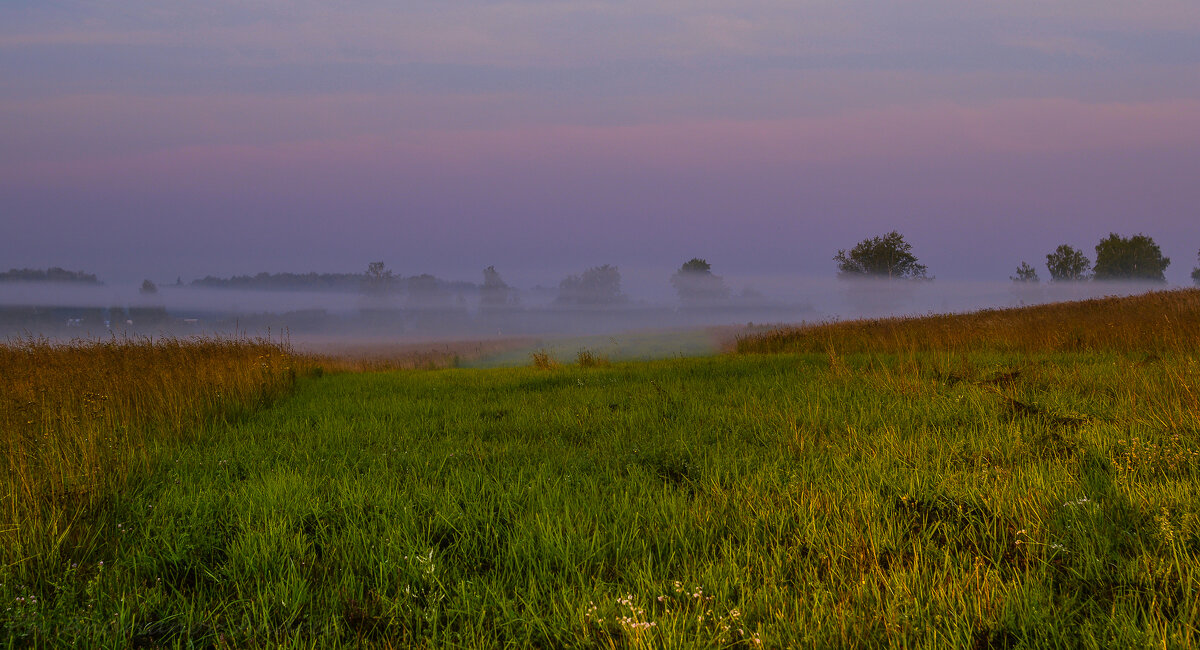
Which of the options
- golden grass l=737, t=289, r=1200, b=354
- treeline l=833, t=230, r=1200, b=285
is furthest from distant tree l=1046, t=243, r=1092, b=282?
golden grass l=737, t=289, r=1200, b=354

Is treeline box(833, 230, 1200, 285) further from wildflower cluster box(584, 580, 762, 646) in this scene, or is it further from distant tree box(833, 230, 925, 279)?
wildflower cluster box(584, 580, 762, 646)

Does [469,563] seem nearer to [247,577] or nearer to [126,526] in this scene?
[247,577]

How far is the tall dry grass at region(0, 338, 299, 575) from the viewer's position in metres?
4.70

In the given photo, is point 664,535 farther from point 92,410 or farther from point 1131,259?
point 1131,259

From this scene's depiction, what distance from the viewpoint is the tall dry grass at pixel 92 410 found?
185 inches

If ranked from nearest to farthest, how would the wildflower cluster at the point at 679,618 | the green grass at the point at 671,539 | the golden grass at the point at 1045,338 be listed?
the wildflower cluster at the point at 679,618, the green grass at the point at 671,539, the golden grass at the point at 1045,338

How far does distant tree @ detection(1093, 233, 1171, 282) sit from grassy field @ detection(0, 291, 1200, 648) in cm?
9528

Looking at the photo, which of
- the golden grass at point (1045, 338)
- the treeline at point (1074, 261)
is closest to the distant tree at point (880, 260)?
the treeline at point (1074, 261)

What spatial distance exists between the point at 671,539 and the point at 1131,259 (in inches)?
4065

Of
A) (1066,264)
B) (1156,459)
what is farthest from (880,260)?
(1156,459)

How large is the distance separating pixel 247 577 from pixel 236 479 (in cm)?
246

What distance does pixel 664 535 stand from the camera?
13.9 ft

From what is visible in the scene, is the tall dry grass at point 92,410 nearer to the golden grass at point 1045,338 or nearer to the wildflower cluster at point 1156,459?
the wildflower cluster at point 1156,459

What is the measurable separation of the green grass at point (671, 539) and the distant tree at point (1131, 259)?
314 ft
